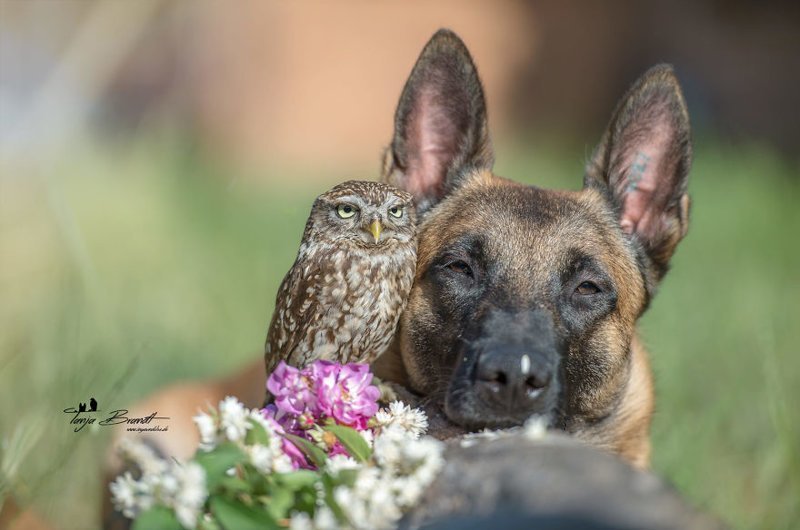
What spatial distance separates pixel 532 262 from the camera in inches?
140

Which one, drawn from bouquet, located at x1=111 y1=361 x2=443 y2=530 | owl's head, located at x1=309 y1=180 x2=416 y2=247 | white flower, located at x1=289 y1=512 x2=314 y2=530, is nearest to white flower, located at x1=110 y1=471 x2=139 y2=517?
bouquet, located at x1=111 y1=361 x2=443 y2=530

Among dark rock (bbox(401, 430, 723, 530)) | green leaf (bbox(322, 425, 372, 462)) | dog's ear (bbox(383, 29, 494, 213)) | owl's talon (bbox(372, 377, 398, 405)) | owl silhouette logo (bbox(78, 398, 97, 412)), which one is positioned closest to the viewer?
dark rock (bbox(401, 430, 723, 530))

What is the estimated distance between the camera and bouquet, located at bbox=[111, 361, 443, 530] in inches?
82.7

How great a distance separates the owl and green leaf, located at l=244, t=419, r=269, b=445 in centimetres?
65

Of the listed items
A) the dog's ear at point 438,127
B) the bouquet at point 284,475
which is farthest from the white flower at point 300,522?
the dog's ear at point 438,127

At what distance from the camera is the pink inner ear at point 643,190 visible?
425 cm

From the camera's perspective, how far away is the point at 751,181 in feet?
37.7

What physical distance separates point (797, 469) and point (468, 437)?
2.70 m

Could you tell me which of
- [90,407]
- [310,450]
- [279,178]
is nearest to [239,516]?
[310,450]

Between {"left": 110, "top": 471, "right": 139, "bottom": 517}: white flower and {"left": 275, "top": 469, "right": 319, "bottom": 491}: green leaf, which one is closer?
{"left": 110, "top": 471, "right": 139, "bottom": 517}: white flower

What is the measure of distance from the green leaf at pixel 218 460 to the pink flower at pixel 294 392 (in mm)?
408

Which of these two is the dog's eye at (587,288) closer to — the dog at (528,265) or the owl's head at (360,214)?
the dog at (528,265)

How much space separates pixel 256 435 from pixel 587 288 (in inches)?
70.8

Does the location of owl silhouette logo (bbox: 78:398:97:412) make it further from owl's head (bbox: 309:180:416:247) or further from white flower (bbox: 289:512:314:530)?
white flower (bbox: 289:512:314:530)
